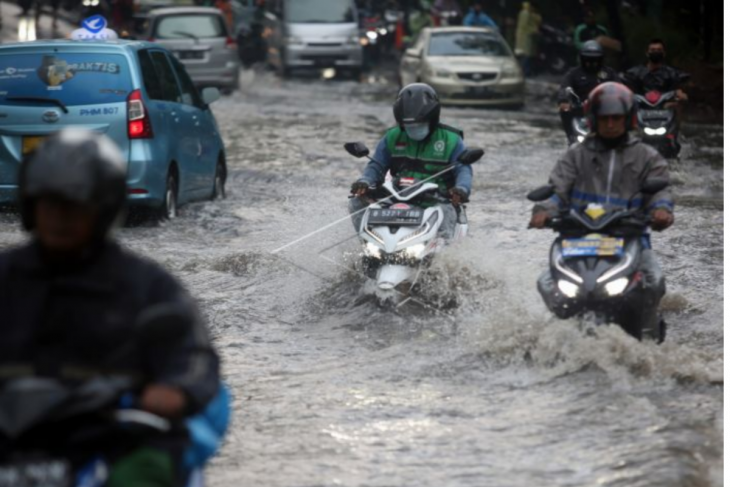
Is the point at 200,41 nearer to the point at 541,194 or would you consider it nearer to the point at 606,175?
the point at 606,175

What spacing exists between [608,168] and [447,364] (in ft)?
4.50

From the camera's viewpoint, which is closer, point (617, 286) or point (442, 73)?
point (617, 286)

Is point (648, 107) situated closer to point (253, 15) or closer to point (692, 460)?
point (692, 460)

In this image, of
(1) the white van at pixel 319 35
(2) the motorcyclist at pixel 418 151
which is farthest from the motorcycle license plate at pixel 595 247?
(1) the white van at pixel 319 35

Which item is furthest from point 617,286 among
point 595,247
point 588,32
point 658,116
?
point 588,32

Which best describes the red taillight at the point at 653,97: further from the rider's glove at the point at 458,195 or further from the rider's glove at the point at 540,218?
the rider's glove at the point at 540,218

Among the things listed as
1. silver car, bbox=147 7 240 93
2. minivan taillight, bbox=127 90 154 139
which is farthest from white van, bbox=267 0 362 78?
minivan taillight, bbox=127 90 154 139

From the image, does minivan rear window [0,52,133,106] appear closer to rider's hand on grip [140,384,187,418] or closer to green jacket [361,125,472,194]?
green jacket [361,125,472,194]

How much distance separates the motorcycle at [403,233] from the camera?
402 inches

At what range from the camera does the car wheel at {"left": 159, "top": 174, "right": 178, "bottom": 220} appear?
14406 millimetres

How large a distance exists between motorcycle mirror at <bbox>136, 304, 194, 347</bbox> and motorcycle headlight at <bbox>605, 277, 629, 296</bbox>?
15.1ft

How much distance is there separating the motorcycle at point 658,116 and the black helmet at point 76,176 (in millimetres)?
15890

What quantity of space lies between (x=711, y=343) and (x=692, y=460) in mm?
2843

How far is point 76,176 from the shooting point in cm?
367
